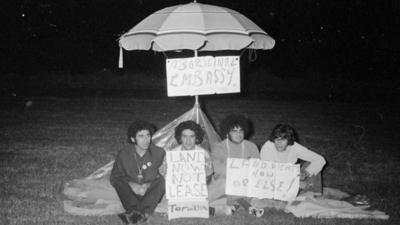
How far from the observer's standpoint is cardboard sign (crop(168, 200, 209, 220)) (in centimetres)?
553

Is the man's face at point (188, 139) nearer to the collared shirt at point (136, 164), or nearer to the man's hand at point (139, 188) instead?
the collared shirt at point (136, 164)

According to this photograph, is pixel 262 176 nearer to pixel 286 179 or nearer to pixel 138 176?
pixel 286 179

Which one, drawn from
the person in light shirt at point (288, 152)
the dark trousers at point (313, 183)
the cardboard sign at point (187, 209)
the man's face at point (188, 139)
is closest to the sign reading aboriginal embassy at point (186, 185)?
the cardboard sign at point (187, 209)

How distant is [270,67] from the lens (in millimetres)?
27641

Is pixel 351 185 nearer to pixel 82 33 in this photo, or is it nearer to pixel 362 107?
pixel 362 107

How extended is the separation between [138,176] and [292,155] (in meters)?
2.04

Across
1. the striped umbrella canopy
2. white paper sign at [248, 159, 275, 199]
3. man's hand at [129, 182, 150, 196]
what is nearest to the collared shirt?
man's hand at [129, 182, 150, 196]

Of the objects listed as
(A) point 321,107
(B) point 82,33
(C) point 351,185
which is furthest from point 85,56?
(C) point 351,185

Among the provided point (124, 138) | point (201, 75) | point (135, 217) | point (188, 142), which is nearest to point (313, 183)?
point (188, 142)

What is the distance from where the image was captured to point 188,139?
5.88 metres

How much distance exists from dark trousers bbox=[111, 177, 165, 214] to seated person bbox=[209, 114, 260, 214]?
0.79m

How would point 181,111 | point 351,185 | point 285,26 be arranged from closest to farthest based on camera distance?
1. point 351,185
2. point 181,111
3. point 285,26

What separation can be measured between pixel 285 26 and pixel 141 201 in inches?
1054

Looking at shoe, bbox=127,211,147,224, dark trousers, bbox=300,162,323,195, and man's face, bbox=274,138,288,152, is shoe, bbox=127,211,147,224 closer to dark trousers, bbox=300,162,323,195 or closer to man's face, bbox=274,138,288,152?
man's face, bbox=274,138,288,152
